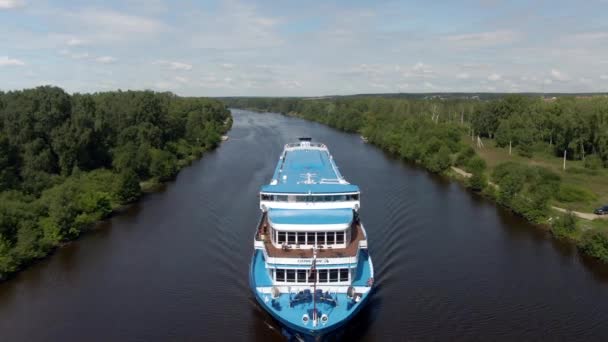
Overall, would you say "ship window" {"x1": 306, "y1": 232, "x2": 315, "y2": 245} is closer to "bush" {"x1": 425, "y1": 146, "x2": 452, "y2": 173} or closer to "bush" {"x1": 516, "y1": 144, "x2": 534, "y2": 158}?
"bush" {"x1": 425, "y1": 146, "x2": 452, "y2": 173}

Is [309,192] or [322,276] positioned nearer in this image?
[322,276]

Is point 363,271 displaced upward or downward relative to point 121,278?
upward

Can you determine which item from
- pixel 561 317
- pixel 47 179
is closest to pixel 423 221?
pixel 561 317

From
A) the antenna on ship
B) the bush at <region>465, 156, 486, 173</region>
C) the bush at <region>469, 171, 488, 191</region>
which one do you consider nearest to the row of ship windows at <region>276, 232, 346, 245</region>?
the antenna on ship

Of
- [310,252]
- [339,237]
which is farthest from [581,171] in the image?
[310,252]

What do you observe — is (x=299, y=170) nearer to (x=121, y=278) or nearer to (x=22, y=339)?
(x=121, y=278)

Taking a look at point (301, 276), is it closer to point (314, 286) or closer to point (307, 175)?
point (314, 286)

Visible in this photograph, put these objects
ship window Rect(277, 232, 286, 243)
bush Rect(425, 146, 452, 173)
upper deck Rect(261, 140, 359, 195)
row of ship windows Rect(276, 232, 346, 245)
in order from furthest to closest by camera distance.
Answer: bush Rect(425, 146, 452, 173) → upper deck Rect(261, 140, 359, 195) → ship window Rect(277, 232, 286, 243) → row of ship windows Rect(276, 232, 346, 245)
